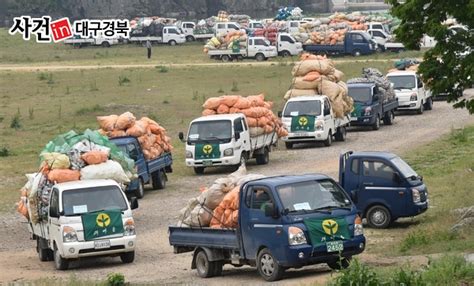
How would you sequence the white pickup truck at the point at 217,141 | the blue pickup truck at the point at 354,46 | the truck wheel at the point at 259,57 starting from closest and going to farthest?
the white pickup truck at the point at 217,141 → the blue pickup truck at the point at 354,46 → the truck wheel at the point at 259,57

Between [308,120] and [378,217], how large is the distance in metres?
17.0

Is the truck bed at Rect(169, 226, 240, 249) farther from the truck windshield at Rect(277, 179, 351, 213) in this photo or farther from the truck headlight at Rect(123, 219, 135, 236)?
the truck headlight at Rect(123, 219, 135, 236)

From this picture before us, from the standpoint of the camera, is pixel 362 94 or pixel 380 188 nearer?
pixel 380 188

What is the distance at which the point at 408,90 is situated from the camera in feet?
180

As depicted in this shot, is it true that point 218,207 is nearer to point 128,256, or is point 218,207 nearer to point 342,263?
point 342,263

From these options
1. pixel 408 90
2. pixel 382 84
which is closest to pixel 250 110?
pixel 382 84

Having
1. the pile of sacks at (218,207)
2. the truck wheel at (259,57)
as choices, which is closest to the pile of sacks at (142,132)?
the pile of sacks at (218,207)

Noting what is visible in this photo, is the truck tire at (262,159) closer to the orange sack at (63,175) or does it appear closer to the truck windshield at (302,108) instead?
the truck windshield at (302,108)

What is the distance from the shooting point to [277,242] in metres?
20.7

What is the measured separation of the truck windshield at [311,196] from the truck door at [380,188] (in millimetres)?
5931

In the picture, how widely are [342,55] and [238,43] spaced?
23.4ft

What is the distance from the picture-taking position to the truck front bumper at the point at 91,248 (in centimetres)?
2469

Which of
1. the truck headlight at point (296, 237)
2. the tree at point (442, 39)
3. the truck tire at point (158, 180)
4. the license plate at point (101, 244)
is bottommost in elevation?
the truck tire at point (158, 180)

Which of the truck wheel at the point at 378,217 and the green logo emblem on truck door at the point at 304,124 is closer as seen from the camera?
the truck wheel at the point at 378,217
